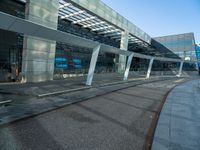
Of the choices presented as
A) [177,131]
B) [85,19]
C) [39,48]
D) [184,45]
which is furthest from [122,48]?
[184,45]

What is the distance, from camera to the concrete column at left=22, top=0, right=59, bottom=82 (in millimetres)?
13281

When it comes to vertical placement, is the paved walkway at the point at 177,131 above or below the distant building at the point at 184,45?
below

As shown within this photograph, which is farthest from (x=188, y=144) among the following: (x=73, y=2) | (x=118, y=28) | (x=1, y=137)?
(x=118, y=28)

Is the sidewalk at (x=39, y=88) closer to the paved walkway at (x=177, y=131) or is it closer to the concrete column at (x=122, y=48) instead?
the paved walkway at (x=177, y=131)

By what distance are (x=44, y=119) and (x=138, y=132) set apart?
288cm

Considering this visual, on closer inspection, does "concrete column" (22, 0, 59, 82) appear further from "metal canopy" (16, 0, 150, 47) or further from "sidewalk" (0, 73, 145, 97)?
"metal canopy" (16, 0, 150, 47)

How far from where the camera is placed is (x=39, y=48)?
1423 centimetres

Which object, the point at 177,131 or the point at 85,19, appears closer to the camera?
the point at 177,131

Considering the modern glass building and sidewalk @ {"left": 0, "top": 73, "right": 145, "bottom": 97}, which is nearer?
A: sidewalk @ {"left": 0, "top": 73, "right": 145, "bottom": 97}

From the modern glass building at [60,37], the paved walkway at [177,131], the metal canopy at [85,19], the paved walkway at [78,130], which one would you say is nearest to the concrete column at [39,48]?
the modern glass building at [60,37]

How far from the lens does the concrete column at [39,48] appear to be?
13.3 meters

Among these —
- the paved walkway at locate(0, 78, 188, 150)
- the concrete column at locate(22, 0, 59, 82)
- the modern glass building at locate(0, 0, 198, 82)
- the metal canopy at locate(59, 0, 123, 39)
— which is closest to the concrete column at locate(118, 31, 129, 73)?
the modern glass building at locate(0, 0, 198, 82)

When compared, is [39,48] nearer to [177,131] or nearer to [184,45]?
[177,131]

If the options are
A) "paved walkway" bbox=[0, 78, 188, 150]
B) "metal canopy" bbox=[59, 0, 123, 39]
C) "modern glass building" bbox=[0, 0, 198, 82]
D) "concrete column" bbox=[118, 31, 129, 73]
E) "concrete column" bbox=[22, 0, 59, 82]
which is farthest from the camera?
"concrete column" bbox=[118, 31, 129, 73]
